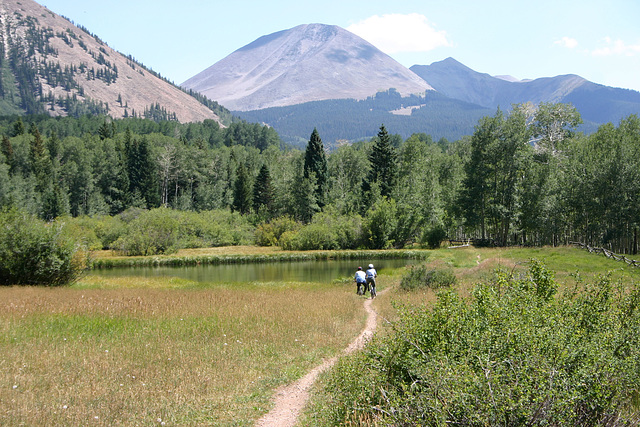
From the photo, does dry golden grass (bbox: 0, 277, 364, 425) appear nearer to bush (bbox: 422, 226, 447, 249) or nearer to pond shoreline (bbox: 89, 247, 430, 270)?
pond shoreline (bbox: 89, 247, 430, 270)

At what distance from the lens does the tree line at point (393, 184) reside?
50156 millimetres

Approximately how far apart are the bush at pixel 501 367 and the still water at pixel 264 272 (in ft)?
97.1

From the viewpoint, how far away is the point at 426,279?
80.0 ft

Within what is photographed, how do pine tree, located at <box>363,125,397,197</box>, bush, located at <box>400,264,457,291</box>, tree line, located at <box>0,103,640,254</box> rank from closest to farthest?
A: bush, located at <box>400,264,457,291</box> → tree line, located at <box>0,103,640,254</box> → pine tree, located at <box>363,125,397,197</box>

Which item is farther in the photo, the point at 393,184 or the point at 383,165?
the point at 383,165

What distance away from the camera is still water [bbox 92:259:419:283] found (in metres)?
39.6

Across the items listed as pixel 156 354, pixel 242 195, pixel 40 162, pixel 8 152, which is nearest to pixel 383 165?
pixel 242 195

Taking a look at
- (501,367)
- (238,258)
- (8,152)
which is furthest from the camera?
(8,152)

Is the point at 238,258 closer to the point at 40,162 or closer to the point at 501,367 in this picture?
the point at 501,367

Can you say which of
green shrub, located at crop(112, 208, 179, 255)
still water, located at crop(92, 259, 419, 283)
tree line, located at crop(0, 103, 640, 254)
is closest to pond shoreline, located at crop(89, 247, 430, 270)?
still water, located at crop(92, 259, 419, 283)

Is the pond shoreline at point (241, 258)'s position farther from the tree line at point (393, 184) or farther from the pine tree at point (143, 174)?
the pine tree at point (143, 174)

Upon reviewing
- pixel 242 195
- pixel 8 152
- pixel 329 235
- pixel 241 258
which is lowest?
pixel 241 258

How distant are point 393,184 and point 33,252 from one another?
56213mm

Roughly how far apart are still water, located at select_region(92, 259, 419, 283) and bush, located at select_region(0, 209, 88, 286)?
1295 cm
